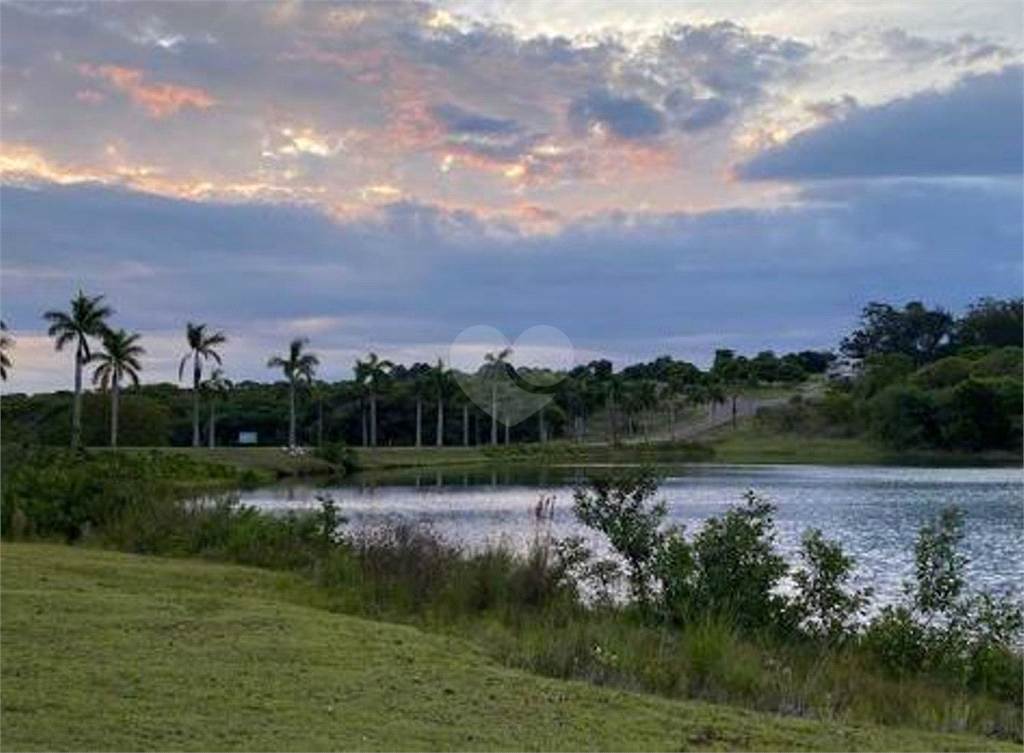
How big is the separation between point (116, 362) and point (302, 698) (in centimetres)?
7977

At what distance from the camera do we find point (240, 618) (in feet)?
38.3

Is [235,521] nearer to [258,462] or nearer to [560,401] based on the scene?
[258,462]

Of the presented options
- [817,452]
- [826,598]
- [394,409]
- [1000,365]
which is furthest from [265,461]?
[1000,365]

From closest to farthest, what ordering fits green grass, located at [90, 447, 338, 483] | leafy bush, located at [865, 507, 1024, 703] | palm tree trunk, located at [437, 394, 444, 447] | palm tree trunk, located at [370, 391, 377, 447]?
leafy bush, located at [865, 507, 1024, 703], green grass, located at [90, 447, 338, 483], palm tree trunk, located at [370, 391, 377, 447], palm tree trunk, located at [437, 394, 444, 447]

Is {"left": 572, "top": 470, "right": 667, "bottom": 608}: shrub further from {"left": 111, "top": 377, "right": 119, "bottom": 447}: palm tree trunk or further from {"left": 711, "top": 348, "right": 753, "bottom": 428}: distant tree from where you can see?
{"left": 711, "top": 348, "right": 753, "bottom": 428}: distant tree

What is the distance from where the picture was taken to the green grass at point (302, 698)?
7.30 meters

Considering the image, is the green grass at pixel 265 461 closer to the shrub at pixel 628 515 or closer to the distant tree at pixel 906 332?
the shrub at pixel 628 515

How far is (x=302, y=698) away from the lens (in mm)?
8273

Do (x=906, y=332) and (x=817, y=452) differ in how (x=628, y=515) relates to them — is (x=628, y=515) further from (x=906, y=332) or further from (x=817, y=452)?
(x=906, y=332)

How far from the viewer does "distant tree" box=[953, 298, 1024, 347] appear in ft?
544

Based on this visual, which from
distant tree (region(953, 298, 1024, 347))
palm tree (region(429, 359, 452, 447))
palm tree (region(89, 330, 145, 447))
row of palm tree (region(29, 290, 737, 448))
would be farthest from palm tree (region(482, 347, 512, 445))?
distant tree (region(953, 298, 1024, 347))

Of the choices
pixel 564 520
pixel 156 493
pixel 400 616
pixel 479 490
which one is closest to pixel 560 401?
pixel 479 490

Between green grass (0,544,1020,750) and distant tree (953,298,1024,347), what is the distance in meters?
163

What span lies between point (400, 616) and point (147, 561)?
4.80 meters
